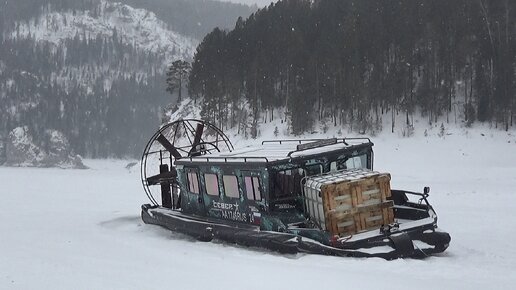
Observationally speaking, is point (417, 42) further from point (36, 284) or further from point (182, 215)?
point (36, 284)

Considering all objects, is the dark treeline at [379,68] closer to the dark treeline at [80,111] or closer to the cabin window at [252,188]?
the cabin window at [252,188]

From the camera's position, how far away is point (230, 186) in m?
14.9

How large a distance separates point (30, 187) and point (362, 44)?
37.3 metres

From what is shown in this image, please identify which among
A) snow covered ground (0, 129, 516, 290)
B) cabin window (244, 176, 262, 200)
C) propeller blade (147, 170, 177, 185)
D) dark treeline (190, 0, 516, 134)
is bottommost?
snow covered ground (0, 129, 516, 290)

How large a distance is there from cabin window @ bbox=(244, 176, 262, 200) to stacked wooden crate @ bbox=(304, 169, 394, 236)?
5.07 feet

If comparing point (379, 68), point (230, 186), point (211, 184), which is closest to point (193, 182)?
point (211, 184)

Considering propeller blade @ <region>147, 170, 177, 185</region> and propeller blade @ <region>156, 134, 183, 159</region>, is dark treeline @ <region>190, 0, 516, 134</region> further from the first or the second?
propeller blade @ <region>147, 170, 177, 185</region>

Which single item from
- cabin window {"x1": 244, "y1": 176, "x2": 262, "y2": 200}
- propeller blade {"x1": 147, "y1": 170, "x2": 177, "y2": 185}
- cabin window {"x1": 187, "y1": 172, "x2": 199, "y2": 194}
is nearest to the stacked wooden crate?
cabin window {"x1": 244, "y1": 176, "x2": 262, "y2": 200}

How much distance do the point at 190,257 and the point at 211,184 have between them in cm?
405

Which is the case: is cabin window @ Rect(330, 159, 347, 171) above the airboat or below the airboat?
above

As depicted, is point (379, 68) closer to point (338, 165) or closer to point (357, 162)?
point (357, 162)

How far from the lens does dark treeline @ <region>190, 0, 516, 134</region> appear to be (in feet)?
165

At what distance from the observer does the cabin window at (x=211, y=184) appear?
612 inches

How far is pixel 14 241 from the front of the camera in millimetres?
14109
